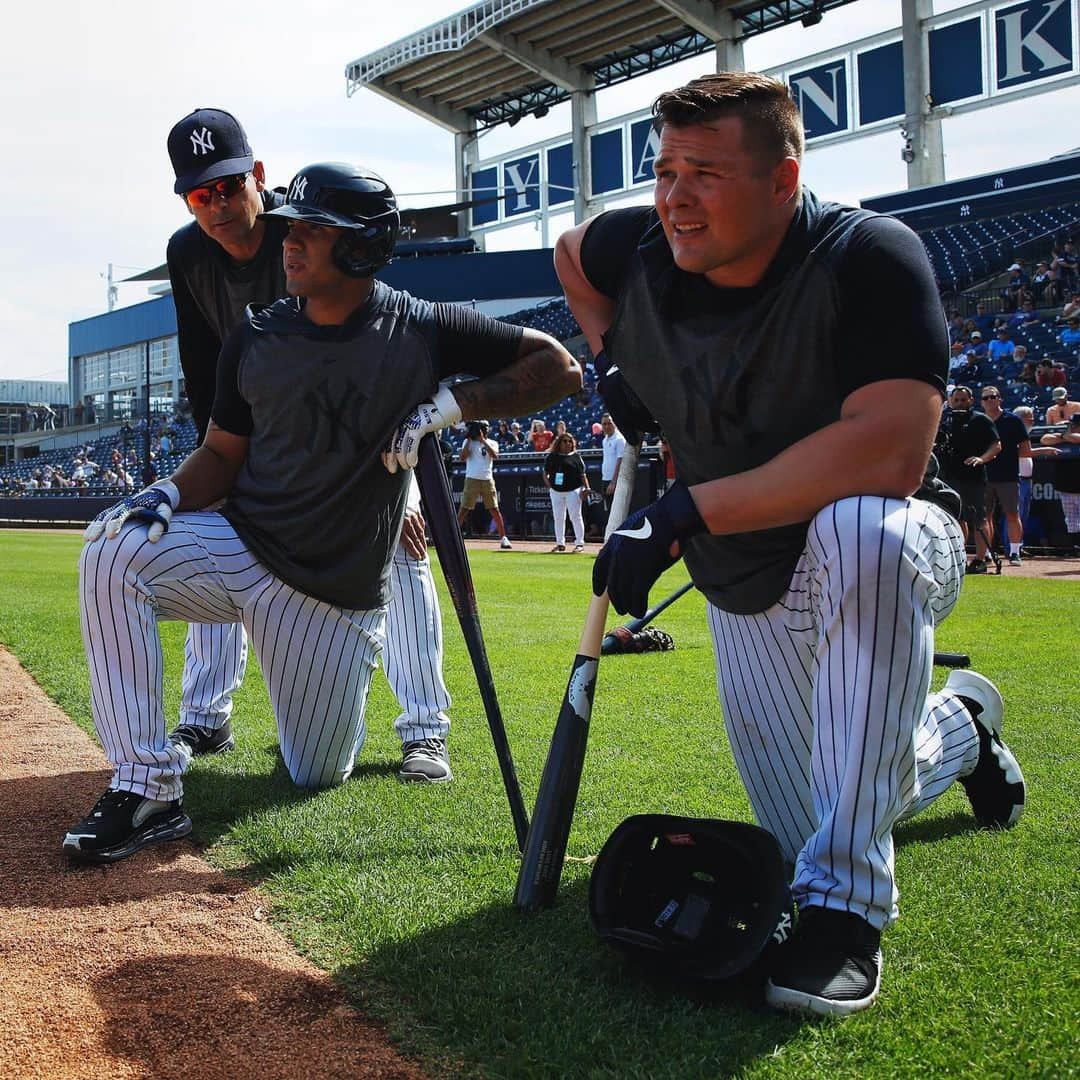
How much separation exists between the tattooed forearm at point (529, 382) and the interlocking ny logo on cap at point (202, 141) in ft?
3.86

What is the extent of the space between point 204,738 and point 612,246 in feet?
7.58

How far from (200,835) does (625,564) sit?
1.50 metres

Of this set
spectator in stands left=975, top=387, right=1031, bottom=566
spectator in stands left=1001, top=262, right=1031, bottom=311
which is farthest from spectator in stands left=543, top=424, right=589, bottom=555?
spectator in stands left=1001, top=262, right=1031, bottom=311

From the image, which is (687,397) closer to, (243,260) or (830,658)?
(830,658)

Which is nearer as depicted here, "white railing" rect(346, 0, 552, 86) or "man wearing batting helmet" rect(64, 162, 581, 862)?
"man wearing batting helmet" rect(64, 162, 581, 862)

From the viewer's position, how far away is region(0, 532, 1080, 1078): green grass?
1.70 metres

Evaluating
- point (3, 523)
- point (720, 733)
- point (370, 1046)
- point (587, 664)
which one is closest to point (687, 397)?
point (587, 664)

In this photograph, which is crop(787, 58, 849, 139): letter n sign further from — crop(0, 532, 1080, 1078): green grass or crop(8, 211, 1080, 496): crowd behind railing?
crop(0, 532, 1080, 1078): green grass

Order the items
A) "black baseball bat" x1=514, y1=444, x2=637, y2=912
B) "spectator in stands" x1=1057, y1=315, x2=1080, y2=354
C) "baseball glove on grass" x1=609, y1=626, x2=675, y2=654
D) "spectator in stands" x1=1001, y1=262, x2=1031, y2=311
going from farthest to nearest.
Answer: "spectator in stands" x1=1001, y1=262, x2=1031, y2=311 → "spectator in stands" x1=1057, y1=315, x2=1080, y2=354 → "baseball glove on grass" x1=609, y1=626, x2=675, y2=654 → "black baseball bat" x1=514, y1=444, x2=637, y2=912

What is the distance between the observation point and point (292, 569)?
312 cm

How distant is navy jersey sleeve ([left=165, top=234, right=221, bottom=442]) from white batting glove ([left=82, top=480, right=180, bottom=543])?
0.92 meters

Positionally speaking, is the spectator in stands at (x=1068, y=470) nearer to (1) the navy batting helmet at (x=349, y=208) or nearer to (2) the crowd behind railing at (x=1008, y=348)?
(2) the crowd behind railing at (x=1008, y=348)

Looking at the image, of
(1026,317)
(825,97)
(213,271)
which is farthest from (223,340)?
(825,97)

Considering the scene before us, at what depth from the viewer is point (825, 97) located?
93.9 ft
